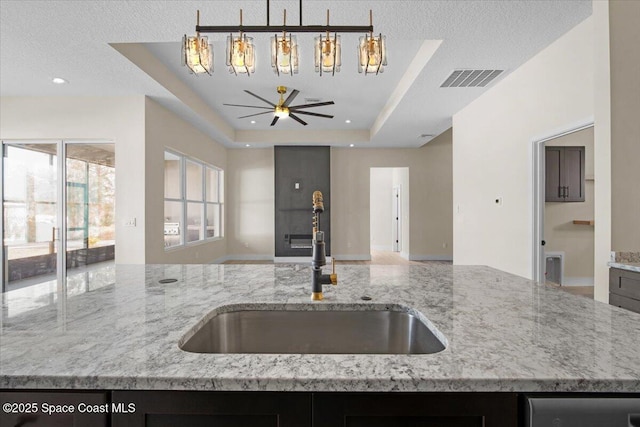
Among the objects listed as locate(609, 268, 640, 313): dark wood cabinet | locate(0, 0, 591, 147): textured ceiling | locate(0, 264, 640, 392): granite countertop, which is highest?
locate(0, 0, 591, 147): textured ceiling

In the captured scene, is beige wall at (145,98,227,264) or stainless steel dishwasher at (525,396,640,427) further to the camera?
beige wall at (145,98,227,264)

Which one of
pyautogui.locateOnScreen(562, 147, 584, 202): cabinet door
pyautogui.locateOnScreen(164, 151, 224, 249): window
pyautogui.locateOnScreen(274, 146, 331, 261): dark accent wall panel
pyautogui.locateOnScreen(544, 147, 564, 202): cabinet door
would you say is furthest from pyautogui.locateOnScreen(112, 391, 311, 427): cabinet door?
pyautogui.locateOnScreen(274, 146, 331, 261): dark accent wall panel

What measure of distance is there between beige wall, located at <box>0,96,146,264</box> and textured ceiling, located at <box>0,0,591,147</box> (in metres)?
0.17

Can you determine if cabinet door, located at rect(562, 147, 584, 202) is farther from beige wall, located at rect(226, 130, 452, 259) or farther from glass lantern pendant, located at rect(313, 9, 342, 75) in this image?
glass lantern pendant, located at rect(313, 9, 342, 75)

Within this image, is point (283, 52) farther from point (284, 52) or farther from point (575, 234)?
point (575, 234)

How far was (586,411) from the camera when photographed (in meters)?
0.60

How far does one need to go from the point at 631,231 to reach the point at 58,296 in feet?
10.6

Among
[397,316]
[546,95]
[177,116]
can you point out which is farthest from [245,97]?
[397,316]

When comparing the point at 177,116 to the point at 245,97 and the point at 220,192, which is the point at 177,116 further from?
the point at 220,192

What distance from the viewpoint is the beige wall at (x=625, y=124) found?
82.5 inches

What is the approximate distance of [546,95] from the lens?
3.03 m

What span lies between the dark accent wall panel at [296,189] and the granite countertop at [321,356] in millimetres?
5991

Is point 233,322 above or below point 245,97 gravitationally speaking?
below

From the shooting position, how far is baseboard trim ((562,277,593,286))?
4.47 m
